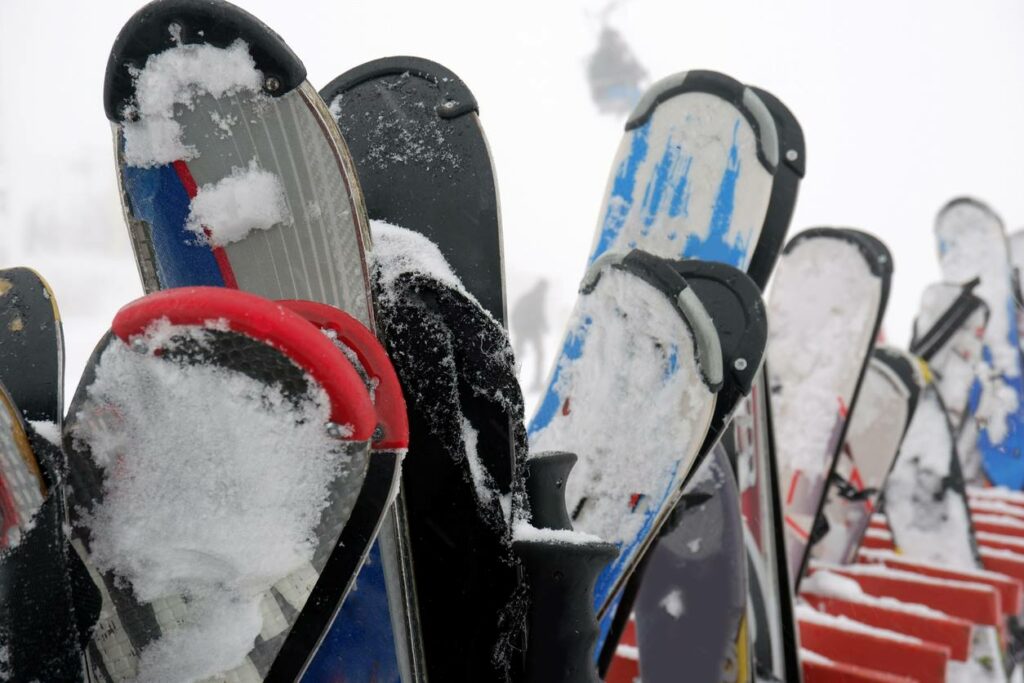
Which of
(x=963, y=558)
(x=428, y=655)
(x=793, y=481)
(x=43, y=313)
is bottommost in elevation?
(x=963, y=558)

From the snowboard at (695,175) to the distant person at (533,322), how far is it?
224cm

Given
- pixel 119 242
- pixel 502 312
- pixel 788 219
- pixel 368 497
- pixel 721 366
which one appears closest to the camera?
pixel 368 497

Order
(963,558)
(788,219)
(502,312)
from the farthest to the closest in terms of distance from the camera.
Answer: (963,558) < (788,219) < (502,312)

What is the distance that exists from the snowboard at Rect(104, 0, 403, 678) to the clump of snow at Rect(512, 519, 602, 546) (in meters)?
0.07

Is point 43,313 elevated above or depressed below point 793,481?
above

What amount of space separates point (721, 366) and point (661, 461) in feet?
0.38

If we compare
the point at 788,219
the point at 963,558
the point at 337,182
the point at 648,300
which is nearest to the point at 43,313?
the point at 337,182

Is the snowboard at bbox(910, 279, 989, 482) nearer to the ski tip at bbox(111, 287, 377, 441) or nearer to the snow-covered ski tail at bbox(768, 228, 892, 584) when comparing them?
the snow-covered ski tail at bbox(768, 228, 892, 584)

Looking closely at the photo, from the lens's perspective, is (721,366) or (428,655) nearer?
(428,655)

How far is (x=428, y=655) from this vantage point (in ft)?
1.69

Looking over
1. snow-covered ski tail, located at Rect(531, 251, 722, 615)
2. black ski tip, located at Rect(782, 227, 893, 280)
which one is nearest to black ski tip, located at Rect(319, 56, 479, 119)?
snow-covered ski tail, located at Rect(531, 251, 722, 615)

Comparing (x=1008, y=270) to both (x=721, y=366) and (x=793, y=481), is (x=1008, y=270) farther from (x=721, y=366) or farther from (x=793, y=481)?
(x=721, y=366)

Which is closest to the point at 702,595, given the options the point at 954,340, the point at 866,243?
the point at 866,243

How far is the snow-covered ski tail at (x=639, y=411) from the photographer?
80 centimetres
